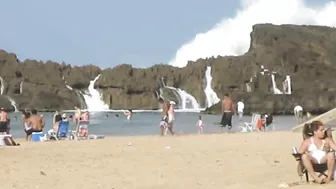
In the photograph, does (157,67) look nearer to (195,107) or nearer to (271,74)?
(195,107)

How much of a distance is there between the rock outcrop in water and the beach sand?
390 ft

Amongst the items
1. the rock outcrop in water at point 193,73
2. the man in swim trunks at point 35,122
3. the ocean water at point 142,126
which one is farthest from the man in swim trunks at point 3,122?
the rock outcrop in water at point 193,73

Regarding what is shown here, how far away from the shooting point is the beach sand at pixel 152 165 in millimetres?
11352

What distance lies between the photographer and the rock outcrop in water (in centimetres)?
14438

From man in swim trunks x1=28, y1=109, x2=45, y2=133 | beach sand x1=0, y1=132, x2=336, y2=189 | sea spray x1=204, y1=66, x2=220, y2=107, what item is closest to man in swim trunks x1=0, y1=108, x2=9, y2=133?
man in swim trunks x1=28, y1=109, x2=45, y2=133

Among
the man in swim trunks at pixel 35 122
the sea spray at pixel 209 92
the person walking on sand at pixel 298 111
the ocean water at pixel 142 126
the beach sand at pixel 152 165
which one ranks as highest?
the sea spray at pixel 209 92

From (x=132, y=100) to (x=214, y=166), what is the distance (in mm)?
146778

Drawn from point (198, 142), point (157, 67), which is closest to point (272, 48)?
point (157, 67)

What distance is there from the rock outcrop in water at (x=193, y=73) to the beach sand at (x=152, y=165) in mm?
118740

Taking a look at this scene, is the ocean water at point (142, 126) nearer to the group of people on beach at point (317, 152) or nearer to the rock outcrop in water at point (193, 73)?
the group of people on beach at point (317, 152)

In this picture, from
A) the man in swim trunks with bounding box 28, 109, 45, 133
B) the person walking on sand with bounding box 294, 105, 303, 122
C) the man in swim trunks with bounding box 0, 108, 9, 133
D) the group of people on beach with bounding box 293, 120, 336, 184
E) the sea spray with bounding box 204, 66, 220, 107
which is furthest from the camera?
the sea spray with bounding box 204, 66, 220, 107

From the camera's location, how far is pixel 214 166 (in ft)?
44.3

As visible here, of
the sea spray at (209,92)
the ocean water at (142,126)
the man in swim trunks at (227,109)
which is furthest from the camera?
the sea spray at (209,92)

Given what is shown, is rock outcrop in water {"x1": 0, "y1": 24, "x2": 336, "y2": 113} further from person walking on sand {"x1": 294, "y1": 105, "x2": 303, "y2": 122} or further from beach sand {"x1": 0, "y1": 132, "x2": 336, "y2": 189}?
beach sand {"x1": 0, "y1": 132, "x2": 336, "y2": 189}
